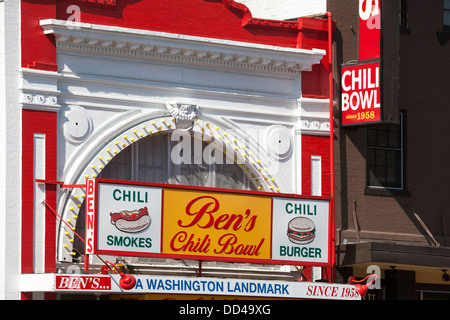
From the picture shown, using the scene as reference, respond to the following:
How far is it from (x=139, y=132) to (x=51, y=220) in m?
2.87

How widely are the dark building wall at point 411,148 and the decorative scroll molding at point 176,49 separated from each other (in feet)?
4.88

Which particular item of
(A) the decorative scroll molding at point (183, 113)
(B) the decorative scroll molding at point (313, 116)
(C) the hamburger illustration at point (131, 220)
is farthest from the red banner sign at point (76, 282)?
(B) the decorative scroll molding at point (313, 116)

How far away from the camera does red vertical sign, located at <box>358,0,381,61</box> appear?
1052 inches

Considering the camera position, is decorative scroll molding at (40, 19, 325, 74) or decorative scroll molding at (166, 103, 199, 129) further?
decorative scroll molding at (166, 103, 199, 129)

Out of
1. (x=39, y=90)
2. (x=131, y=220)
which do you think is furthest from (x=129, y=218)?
(x=39, y=90)

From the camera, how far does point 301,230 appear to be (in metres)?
25.2

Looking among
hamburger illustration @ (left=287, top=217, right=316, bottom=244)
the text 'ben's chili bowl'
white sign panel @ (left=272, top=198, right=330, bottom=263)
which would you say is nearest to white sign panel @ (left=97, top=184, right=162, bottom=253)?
the text 'ben's chili bowl'

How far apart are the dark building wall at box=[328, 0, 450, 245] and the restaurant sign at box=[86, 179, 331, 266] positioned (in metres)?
2.01

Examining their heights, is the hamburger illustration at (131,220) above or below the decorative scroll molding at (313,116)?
below

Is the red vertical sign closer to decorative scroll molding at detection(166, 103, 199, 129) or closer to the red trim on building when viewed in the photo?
decorative scroll molding at detection(166, 103, 199, 129)

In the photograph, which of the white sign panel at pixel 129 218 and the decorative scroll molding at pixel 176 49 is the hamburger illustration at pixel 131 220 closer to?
the white sign panel at pixel 129 218

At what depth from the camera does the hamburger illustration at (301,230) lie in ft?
82.3

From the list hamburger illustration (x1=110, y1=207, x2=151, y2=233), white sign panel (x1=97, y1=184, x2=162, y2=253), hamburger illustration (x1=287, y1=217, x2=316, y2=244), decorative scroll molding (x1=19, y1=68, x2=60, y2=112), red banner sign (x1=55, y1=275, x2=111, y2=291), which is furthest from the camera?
hamburger illustration (x1=287, y1=217, x2=316, y2=244)

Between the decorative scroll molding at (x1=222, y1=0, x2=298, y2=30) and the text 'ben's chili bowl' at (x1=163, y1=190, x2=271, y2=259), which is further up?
the decorative scroll molding at (x1=222, y1=0, x2=298, y2=30)
